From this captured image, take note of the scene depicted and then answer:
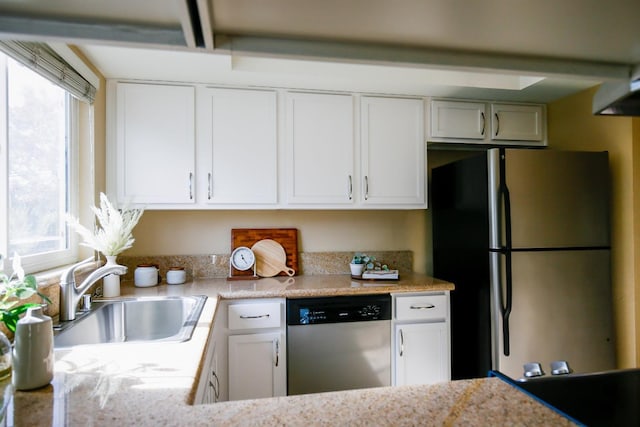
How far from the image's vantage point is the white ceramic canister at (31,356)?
0.85 m

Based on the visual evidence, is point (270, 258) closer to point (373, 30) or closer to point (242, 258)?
point (242, 258)

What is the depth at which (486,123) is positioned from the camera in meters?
Answer: 2.57

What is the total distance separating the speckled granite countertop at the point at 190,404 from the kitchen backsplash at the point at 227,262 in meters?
1.42

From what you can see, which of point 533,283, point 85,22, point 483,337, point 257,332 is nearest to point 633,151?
point 533,283

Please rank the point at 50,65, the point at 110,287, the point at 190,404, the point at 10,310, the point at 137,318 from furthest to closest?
the point at 110,287, the point at 137,318, the point at 50,65, the point at 10,310, the point at 190,404

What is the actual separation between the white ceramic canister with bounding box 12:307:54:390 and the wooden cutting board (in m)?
1.66

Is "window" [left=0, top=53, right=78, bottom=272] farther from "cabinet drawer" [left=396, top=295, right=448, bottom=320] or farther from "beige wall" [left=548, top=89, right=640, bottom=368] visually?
"beige wall" [left=548, top=89, right=640, bottom=368]

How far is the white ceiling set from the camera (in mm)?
432

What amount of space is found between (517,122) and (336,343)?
6.58ft

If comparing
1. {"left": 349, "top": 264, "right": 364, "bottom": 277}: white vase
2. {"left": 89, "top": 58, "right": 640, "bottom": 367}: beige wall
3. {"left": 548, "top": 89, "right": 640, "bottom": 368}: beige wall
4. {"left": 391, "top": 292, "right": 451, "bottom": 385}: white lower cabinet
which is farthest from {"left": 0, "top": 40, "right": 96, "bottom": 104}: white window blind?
{"left": 548, "top": 89, "right": 640, "bottom": 368}: beige wall

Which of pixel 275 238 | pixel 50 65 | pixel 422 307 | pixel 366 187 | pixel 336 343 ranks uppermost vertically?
pixel 50 65

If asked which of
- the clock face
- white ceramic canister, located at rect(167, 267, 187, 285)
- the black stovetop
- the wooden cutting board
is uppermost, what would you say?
the wooden cutting board

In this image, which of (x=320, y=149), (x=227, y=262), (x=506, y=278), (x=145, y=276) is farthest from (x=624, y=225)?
(x=145, y=276)

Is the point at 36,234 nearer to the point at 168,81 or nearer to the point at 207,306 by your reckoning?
the point at 207,306
